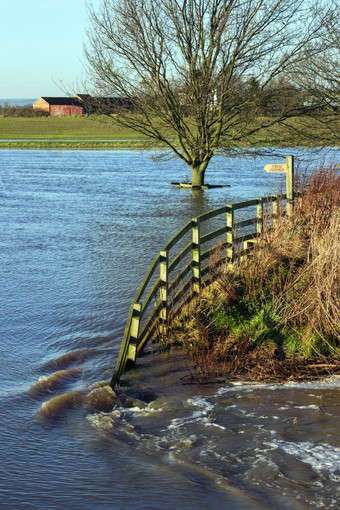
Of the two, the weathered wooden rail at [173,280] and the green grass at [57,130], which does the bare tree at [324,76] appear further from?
the green grass at [57,130]

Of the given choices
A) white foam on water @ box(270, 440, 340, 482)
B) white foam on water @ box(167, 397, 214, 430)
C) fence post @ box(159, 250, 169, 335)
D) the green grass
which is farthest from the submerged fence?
the green grass

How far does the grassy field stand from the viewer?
32.1 m

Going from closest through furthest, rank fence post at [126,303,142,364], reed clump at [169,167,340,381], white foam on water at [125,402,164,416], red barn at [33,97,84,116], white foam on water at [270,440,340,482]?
white foam on water at [270,440,340,482] → white foam on water at [125,402,164,416] → reed clump at [169,167,340,381] → fence post at [126,303,142,364] → red barn at [33,97,84,116]

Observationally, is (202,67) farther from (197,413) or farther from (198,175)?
(197,413)

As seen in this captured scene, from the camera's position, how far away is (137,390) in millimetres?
7891

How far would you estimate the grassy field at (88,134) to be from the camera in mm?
32125

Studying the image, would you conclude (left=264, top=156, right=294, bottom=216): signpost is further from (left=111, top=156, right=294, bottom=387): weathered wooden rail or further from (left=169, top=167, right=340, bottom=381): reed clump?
(left=169, top=167, right=340, bottom=381): reed clump

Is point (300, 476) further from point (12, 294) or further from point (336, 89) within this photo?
point (336, 89)

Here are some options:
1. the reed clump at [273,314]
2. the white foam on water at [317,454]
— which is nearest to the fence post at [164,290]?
the reed clump at [273,314]

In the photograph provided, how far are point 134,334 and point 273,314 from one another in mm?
1985

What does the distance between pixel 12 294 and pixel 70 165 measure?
35.2 m

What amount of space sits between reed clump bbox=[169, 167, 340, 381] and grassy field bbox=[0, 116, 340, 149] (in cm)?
2051

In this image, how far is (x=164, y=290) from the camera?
9.49 metres

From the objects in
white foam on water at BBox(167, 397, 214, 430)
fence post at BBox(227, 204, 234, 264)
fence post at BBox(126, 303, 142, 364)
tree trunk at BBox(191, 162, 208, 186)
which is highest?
tree trunk at BBox(191, 162, 208, 186)
